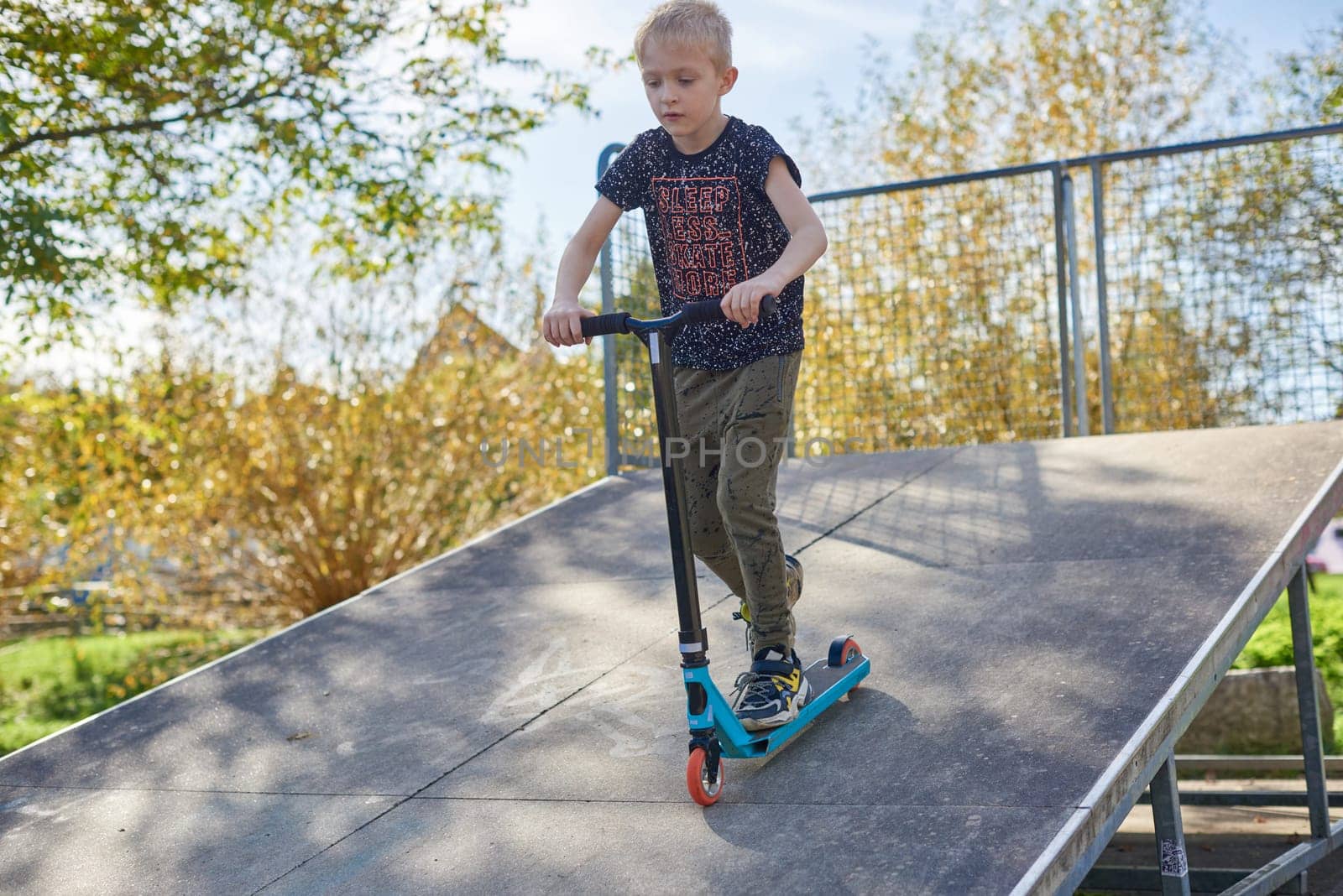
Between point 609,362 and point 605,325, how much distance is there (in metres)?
3.98

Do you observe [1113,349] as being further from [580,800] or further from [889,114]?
[889,114]

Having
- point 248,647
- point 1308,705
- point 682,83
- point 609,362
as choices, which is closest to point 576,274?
point 682,83

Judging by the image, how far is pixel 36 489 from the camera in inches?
405

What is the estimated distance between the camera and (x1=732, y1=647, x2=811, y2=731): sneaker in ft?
9.55

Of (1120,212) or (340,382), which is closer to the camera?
(1120,212)

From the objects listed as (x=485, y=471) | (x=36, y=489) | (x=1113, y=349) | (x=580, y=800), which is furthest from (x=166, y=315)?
(x=580, y=800)

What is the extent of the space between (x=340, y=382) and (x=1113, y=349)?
20.8 feet

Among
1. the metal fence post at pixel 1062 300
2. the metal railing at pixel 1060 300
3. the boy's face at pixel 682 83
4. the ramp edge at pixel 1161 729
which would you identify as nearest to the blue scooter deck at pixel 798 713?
the ramp edge at pixel 1161 729

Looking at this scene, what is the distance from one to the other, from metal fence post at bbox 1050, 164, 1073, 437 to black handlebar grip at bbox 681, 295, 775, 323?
4822mm

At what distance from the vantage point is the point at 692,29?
9.12ft

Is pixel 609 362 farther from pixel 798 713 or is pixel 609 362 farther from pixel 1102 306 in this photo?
pixel 798 713

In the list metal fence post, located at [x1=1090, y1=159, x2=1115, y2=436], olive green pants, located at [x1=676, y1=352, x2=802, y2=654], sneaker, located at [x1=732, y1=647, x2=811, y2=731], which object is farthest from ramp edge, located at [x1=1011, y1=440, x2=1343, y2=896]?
metal fence post, located at [x1=1090, y1=159, x2=1115, y2=436]

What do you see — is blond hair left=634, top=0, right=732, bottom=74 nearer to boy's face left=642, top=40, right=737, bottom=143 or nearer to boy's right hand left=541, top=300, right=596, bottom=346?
boy's face left=642, top=40, right=737, bottom=143

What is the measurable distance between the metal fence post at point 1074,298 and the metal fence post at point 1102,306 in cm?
11
